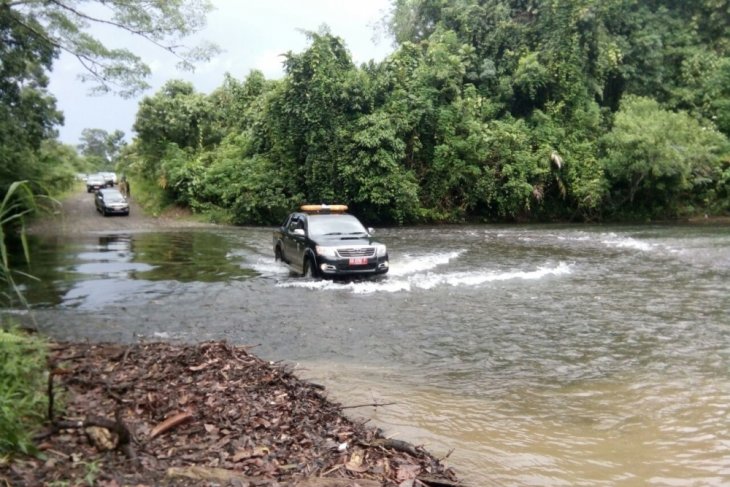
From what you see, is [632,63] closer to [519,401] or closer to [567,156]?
[567,156]

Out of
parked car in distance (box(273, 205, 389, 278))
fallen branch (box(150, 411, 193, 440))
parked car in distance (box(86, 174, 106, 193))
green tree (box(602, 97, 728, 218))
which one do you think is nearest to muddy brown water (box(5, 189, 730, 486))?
parked car in distance (box(273, 205, 389, 278))

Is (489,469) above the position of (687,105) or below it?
below

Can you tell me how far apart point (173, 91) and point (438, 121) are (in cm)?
2070

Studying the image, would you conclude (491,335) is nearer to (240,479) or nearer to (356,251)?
(356,251)

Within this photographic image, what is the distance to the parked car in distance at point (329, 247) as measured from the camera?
44.2ft

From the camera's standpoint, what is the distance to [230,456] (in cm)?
415

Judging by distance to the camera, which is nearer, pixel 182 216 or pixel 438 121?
pixel 438 121

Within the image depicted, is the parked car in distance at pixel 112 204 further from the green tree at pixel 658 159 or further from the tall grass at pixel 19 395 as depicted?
the tall grass at pixel 19 395

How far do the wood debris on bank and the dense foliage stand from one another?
22701 mm

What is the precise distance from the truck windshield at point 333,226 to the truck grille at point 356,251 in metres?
1.10

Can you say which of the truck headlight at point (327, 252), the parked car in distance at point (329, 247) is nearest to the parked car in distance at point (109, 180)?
the parked car in distance at point (329, 247)

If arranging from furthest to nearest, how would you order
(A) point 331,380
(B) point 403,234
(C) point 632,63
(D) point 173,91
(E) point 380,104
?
1. (D) point 173,91
2. (C) point 632,63
3. (E) point 380,104
4. (B) point 403,234
5. (A) point 331,380

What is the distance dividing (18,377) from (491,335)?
22.9 ft

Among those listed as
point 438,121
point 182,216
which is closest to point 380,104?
point 438,121
